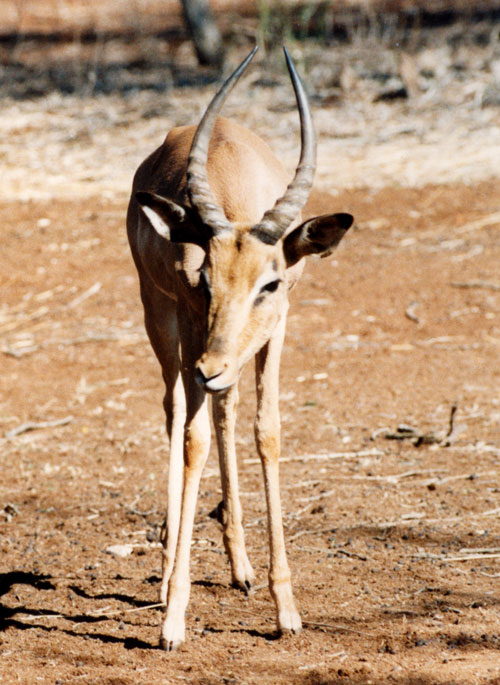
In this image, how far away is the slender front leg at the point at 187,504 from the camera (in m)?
4.43

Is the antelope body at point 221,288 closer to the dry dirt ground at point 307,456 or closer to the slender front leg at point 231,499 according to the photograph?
the slender front leg at point 231,499

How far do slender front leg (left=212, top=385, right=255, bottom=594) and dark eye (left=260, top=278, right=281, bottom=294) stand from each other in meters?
0.96

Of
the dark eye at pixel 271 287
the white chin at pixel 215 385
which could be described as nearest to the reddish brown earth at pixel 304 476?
the white chin at pixel 215 385

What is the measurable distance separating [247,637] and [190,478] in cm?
78

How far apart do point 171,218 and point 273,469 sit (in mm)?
1301

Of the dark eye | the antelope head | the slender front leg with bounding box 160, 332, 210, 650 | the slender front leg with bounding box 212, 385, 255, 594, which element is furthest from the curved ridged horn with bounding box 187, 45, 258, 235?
the slender front leg with bounding box 212, 385, 255, 594

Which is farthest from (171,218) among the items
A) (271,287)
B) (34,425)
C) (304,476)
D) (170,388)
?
(34,425)

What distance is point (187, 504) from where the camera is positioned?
14.8 feet

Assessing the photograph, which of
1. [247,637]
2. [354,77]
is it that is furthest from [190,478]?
[354,77]

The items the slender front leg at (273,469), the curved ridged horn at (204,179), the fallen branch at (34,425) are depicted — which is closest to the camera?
the curved ridged horn at (204,179)

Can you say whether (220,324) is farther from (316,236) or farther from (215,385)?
(316,236)

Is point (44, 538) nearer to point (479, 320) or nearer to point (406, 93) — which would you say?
point (479, 320)

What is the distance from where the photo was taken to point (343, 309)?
979 cm

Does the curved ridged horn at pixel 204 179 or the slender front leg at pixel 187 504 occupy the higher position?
the curved ridged horn at pixel 204 179
